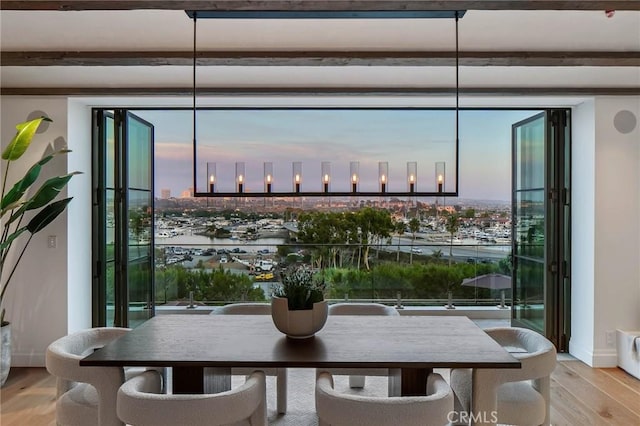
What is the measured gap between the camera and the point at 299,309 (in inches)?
96.2

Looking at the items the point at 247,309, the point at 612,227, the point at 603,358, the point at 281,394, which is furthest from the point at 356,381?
the point at 612,227

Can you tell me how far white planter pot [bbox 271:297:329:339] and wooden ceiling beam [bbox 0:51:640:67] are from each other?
5.79ft

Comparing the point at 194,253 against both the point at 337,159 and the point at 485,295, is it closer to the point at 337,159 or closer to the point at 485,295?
the point at 337,159

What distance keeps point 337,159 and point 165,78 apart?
223cm

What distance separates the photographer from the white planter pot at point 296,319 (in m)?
2.43

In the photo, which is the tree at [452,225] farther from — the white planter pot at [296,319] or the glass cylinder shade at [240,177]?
the white planter pot at [296,319]

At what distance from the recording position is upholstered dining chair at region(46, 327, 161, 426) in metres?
2.22

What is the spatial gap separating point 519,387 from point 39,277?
4040 mm

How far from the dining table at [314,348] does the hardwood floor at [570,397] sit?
1.21m

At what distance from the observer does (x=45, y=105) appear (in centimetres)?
421

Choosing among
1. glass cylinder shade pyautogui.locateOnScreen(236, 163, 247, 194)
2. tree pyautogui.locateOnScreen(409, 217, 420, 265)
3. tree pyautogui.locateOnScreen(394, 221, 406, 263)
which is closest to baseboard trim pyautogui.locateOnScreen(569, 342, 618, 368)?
tree pyautogui.locateOnScreen(409, 217, 420, 265)

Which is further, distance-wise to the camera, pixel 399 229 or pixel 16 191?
pixel 399 229

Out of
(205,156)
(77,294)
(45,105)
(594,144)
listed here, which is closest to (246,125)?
(205,156)

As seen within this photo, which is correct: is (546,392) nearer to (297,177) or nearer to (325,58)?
(297,177)
